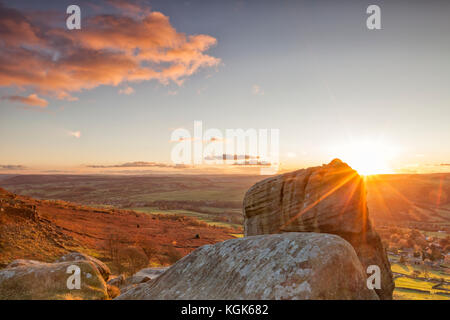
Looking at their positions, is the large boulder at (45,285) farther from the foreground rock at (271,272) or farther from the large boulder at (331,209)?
the large boulder at (331,209)

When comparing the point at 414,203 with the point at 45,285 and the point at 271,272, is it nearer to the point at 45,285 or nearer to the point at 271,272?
the point at 271,272

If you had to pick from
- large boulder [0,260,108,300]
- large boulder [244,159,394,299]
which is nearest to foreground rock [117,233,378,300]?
large boulder [0,260,108,300]

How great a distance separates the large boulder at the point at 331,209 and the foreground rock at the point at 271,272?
6.13m

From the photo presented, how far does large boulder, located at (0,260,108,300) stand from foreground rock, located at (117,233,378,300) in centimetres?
462

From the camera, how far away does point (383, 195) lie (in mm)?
170125

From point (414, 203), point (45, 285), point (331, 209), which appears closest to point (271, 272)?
point (331, 209)

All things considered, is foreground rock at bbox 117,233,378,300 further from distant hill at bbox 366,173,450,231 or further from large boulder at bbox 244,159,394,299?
distant hill at bbox 366,173,450,231

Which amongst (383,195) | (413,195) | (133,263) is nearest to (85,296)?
(133,263)

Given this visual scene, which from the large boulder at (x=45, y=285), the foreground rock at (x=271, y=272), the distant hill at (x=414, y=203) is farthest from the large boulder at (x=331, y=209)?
the distant hill at (x=414, y=203)

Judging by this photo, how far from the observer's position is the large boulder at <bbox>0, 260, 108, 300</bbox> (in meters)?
11.4

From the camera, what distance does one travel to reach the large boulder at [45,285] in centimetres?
1137

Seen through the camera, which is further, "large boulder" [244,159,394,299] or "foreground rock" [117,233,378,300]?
"large boulder" [244,159,394,299]
